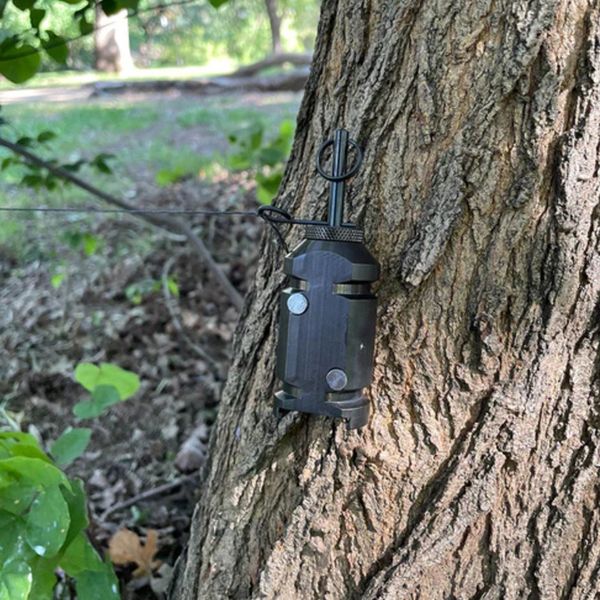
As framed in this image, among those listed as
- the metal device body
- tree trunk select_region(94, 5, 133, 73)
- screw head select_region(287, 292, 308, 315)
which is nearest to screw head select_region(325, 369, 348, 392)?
the metal device body

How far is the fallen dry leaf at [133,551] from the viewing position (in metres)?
2.01

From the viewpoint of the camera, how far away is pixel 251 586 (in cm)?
141

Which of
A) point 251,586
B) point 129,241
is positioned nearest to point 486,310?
point 251,586

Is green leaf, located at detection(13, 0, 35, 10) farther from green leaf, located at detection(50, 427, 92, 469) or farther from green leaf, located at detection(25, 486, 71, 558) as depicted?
green leaf, located at detection(25, 486, 71, 558)

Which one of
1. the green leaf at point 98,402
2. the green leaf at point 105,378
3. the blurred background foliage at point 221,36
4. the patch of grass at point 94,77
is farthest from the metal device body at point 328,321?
the blurred background foliage at point 221,36

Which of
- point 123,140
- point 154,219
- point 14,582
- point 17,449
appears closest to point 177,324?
point 154,219

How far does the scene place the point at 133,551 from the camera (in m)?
2.03

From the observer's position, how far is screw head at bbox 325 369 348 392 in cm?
113

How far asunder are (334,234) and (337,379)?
0.24 m

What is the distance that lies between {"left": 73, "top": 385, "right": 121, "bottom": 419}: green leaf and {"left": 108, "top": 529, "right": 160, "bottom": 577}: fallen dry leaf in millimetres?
409

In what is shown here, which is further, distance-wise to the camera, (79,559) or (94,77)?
(94,77)

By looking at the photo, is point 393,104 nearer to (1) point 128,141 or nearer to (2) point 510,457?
(2) point 510,457

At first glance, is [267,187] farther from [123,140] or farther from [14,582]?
[123,140]

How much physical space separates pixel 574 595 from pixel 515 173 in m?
0.77
